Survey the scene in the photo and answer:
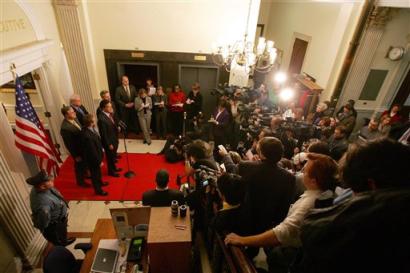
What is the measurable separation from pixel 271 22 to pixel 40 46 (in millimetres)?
10038

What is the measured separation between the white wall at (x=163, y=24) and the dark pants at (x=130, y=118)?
46.2 inches

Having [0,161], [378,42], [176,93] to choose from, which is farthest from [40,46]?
[378,42]

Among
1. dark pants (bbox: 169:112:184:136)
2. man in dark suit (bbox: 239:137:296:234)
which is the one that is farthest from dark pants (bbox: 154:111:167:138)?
man in dark suit (bbox: 239:137:296:234)

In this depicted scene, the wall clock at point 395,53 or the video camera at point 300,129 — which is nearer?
the video camera at point 300,129

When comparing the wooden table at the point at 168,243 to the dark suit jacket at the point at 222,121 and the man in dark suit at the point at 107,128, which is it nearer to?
the man in dark suit at the point at 107,128

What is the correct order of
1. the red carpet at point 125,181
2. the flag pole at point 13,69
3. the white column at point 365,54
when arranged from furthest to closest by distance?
the white column at point 365,54
the red carpet at point 125,181
the flag pole at point 13,69

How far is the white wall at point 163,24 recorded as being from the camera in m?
5.95

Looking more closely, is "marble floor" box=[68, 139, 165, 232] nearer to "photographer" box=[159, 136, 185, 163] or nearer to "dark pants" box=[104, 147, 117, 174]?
"dark pants" box=[104, 147, 117, 174]

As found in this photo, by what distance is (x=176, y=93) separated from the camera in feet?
21.6

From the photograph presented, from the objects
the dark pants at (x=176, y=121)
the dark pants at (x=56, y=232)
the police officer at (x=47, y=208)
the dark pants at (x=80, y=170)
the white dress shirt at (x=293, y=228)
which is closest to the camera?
the white dress shirt at (x=293, y=228)

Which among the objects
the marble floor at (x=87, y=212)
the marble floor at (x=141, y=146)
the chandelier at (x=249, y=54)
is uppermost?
the chandelier at (x=249, y=54)

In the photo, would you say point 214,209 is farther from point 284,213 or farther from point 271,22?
point 271,22

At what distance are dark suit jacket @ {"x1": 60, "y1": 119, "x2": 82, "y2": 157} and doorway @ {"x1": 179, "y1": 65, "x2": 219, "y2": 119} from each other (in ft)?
11.7

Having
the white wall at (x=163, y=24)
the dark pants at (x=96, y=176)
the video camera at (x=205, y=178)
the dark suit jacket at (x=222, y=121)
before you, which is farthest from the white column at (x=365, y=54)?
the dark pants at (x=96, y=176)
